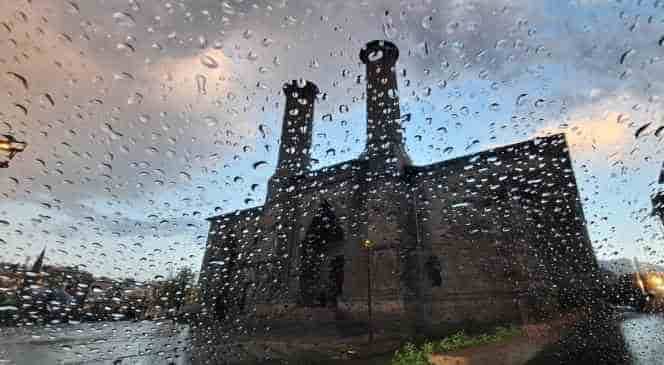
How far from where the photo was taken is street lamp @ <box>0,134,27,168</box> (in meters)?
3.07

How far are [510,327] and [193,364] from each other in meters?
9.43

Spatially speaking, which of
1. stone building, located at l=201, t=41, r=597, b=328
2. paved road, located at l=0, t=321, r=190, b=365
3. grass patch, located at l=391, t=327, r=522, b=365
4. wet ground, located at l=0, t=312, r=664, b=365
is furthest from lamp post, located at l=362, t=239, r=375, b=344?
paved road, located at l=0, t=321, r=190, b=365

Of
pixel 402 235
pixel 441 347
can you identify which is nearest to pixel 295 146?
pixel 402 235

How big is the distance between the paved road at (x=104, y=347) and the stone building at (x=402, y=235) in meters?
1.14

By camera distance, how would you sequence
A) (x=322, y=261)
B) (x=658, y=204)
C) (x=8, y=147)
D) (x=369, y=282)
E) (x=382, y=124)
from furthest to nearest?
(x=382, y=124)
(x=322, y=261)
(x=369, y=282)
(x=658, y=204)
(x=8, y=147)

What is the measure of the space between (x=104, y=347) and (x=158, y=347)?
1.00m

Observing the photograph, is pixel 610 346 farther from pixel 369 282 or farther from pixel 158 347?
pixel 158 347

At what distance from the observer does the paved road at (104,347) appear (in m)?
4.68

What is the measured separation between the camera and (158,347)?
5879mm

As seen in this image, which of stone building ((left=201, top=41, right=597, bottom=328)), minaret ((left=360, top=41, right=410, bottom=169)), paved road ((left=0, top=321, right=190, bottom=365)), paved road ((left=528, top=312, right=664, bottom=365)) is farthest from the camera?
minaret ((left=360, top=41, right=410, bottom=169))

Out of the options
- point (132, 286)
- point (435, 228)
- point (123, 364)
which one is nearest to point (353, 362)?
point (123, 364)

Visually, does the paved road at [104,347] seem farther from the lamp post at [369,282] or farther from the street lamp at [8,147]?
the lamp post at [369,282]

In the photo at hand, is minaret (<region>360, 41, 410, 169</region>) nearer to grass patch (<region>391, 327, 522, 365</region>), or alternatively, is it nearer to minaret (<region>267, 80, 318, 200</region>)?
minaret (<region>267, 80, 318, 200</region>)

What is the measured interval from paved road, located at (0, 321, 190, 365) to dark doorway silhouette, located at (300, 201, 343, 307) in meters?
8.35
